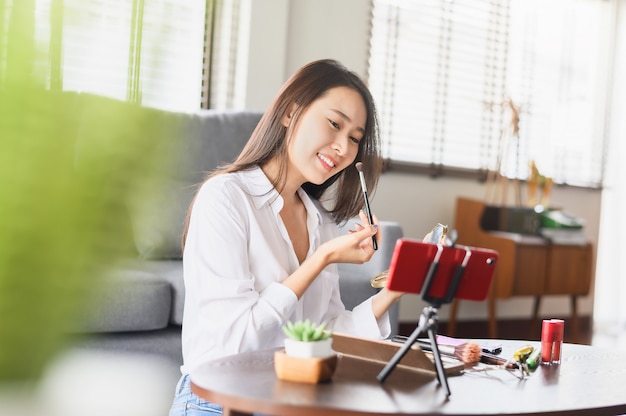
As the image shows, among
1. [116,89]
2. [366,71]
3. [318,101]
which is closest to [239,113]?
[366,71]

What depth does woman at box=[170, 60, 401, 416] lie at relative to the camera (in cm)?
123

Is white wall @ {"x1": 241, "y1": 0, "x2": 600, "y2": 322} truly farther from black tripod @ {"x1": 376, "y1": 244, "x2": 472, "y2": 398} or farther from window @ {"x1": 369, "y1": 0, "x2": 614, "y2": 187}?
black tripod @ {"x1": 376, "y1": 244, "x2": 472, "y2": 398}

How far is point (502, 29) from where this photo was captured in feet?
13.9

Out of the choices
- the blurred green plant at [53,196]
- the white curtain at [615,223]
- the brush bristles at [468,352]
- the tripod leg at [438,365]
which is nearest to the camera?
the blurred green plant at [53,196]

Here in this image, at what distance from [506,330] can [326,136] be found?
312 centimetres

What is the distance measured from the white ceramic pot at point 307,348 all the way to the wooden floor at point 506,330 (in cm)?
279

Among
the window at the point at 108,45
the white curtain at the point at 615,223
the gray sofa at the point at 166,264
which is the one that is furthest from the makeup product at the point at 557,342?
the white curtain at the point at 615,223

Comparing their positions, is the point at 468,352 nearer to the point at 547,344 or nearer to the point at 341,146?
the point at 547,344

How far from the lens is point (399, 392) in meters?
1.04

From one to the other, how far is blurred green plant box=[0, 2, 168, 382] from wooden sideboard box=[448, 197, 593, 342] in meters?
3.51

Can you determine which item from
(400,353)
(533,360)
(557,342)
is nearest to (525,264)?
(557,342)

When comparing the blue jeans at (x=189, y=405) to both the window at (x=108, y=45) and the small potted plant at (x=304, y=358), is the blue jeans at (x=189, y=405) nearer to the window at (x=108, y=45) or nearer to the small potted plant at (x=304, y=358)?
the small potted plant at (x=304, y=358)

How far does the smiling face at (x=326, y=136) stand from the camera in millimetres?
1413

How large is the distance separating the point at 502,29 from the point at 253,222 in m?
3.21
